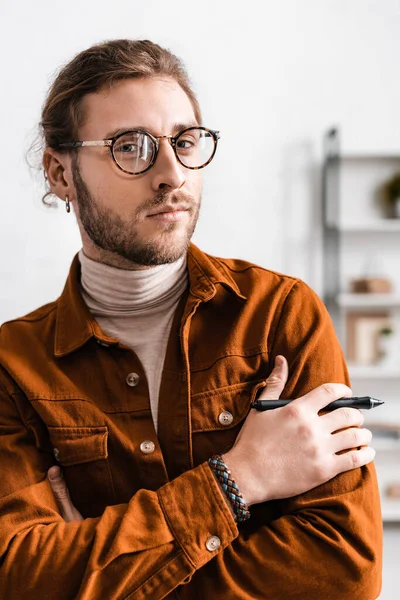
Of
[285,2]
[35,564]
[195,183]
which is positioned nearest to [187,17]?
[285,2]

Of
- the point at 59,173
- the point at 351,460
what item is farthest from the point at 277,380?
the point at 59,173

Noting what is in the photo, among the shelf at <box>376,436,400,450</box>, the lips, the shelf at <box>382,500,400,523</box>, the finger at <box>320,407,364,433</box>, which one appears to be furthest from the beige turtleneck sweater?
the shelf at <box>382,500,400,523</box>

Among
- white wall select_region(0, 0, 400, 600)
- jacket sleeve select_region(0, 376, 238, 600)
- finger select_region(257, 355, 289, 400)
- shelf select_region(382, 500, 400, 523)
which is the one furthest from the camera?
shelf select_region(382, 500, 400, 523)

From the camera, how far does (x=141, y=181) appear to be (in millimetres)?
1407

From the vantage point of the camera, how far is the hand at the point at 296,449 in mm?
1209

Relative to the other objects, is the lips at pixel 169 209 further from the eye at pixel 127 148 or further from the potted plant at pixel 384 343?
the potted plant at pixel 384 343

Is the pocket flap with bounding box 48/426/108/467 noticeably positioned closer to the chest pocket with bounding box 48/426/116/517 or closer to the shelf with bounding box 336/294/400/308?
the chest pocket with bounding box 48/426/116/517

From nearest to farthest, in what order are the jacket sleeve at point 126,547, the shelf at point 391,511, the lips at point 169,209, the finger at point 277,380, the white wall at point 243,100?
1. the jacket sleeve at point 126,547
2. the finger at point 277,380
3. the lips at point 169,209
4. the white wall at point 243,100
5. the shelf at point 391,511

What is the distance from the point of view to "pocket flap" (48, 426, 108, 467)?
136 cm

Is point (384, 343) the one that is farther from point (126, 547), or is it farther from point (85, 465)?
point (126, 547)

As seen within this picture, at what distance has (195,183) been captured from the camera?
1467mm

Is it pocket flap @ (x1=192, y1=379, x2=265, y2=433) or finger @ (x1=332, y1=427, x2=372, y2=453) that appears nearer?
finger @ (x1=332, y1=427, x2=372, y2=453)

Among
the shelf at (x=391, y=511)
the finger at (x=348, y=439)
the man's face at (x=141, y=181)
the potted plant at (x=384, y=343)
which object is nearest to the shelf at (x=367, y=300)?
the potted plant at (x=384, y=343)

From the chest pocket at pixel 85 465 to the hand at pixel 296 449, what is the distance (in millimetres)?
267
